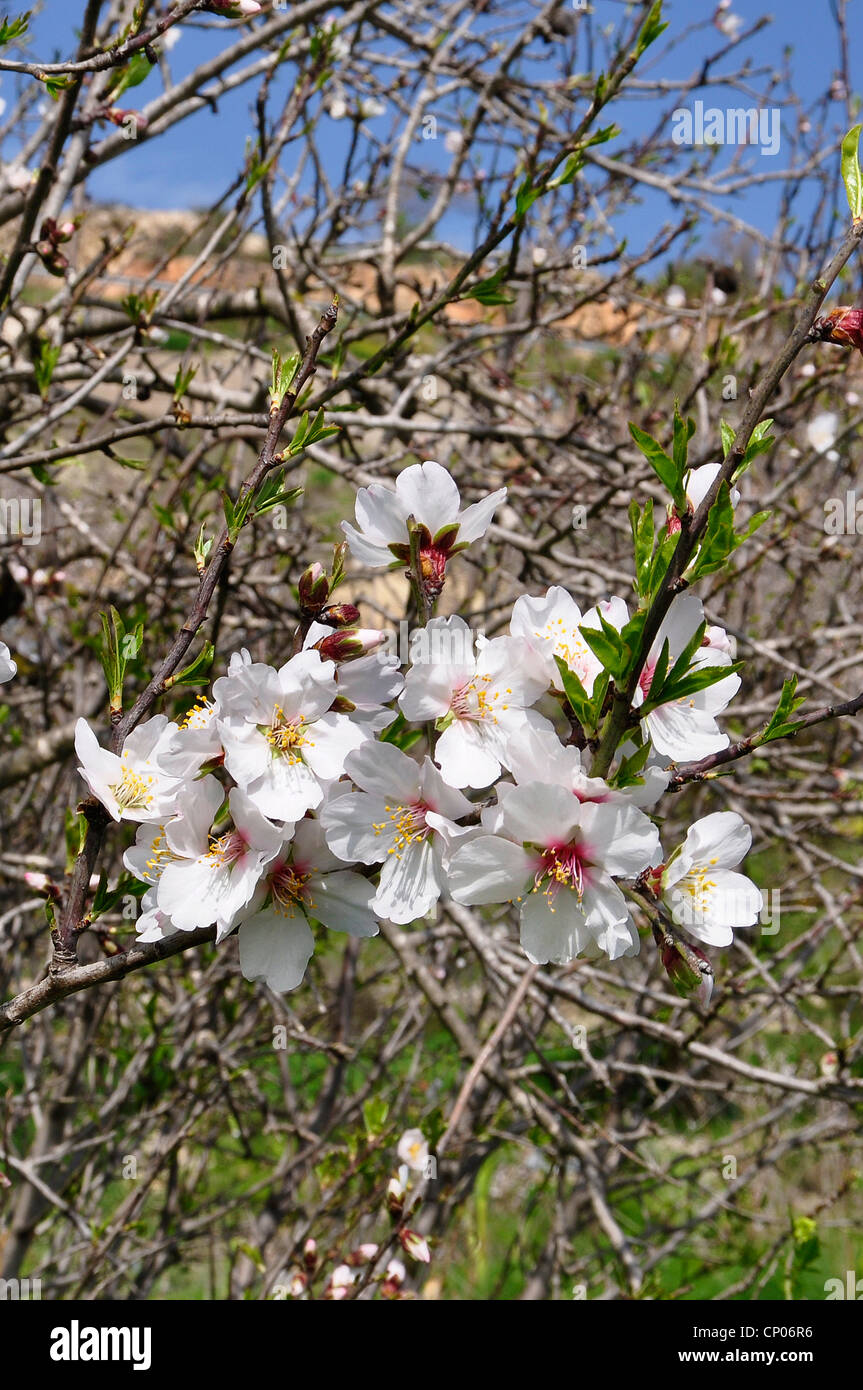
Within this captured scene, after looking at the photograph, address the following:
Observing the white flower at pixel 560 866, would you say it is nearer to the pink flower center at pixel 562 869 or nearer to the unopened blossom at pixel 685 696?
the pink flower center at pixel 562 869

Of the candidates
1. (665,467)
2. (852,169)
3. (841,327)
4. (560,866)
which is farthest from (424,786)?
(852,169)

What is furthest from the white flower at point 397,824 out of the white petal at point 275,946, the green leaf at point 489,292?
the green leaf at point 489,292

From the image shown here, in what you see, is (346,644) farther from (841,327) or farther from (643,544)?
(841,327)

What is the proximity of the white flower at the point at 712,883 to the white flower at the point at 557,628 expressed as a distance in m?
0.20

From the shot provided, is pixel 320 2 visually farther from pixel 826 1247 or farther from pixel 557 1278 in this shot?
pixel 826 1247

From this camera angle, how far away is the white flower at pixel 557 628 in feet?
3.40

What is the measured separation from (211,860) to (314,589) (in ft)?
0.95

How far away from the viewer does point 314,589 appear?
1033mm

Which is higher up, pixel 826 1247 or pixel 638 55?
pixel 638 55

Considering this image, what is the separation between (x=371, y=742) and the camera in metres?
0.95

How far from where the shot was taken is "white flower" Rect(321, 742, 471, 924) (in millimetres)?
946

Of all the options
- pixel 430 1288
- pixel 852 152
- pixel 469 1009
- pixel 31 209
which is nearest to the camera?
pixel 852 152
